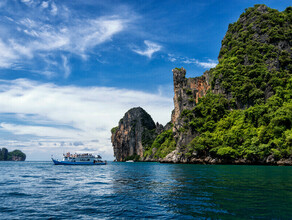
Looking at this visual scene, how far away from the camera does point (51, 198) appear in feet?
55.8

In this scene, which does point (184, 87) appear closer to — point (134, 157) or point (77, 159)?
point (77, 159)

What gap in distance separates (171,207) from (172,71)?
4373 inches

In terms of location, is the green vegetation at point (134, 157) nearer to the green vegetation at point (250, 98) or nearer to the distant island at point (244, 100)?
the distant island at point (244, 100)

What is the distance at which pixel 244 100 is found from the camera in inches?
3300

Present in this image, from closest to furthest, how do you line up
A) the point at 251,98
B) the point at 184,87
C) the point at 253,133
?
1. the point at 253,133
2. the point at 251,98
3. the point at 184,87

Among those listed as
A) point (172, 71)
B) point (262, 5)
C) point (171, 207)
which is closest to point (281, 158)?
point (171, 207)

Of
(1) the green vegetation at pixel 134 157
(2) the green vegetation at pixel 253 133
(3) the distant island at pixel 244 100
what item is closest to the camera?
(2) the green vegetation at pixel 253 133

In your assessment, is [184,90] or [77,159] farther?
[184,90]

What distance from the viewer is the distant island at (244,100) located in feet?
208

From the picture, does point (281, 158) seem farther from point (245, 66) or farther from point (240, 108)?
point (245, 66)

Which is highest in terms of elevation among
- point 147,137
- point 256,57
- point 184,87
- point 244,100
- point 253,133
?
point 256,57

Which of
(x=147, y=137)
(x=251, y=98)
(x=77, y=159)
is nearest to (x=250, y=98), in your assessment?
(x=251, y=98)

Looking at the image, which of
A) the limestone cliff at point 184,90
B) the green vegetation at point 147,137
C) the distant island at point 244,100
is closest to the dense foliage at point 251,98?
the distant island at point 244,100

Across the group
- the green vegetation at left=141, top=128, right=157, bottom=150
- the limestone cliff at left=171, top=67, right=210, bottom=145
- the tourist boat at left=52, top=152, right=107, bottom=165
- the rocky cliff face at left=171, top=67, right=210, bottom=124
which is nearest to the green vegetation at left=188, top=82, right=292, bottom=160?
the limestone cliff at left=171, top=67, right=210, bottom=145
